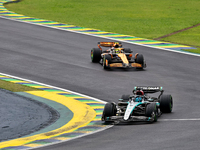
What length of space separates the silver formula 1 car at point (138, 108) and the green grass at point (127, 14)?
17.6m

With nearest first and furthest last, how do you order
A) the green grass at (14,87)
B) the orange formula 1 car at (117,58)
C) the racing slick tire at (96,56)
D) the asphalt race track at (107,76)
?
the asphalt race track at (107,76)
the green grass at (14,87)
the orange formula 1 car at (117,58)
the racing slick tire at (96,56)

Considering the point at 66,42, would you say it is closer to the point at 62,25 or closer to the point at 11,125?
the point at 62,25

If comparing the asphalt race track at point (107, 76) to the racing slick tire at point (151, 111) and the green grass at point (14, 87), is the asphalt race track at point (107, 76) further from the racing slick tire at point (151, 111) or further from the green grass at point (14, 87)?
the green grass at point (14, 87)

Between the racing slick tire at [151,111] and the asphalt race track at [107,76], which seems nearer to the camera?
the asphalt race track at [107,76]

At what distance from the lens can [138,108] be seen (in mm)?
16828

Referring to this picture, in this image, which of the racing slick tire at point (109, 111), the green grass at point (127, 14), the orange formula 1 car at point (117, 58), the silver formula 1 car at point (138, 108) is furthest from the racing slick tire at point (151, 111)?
the green grass at point (127, 14)

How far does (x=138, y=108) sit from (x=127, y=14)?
3071 centimetres

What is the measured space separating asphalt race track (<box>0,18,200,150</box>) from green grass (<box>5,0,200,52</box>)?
16.6ft

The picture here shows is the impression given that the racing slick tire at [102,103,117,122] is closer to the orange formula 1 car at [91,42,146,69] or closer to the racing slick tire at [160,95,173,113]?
the racing slick tire at [160,95,173,113]

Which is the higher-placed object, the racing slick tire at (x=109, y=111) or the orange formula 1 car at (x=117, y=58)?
the orange formula 1 car at (x=117, y=58)

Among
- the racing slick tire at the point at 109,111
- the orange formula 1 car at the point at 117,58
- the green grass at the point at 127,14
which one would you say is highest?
the green grass at the point at 127,14

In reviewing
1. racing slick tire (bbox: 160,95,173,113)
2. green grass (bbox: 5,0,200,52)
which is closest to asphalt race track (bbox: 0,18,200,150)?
racing slick tire (bbox: 160,95,173,113)

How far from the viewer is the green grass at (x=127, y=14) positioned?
1539 inches

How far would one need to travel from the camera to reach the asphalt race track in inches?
535
